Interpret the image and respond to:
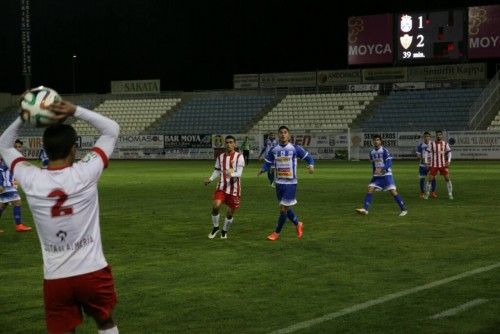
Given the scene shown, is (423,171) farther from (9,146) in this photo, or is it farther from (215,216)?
(9,146)

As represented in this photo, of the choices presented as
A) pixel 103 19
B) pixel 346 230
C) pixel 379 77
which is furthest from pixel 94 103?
pixel 346 230

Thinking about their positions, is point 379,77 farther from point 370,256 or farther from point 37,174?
point 37,174

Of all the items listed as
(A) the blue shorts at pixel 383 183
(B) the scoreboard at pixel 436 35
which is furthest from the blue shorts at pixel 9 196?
(B) the scoreboard at pixel 436 35

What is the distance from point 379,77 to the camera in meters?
58.9

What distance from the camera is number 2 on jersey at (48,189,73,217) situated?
4.93 meters

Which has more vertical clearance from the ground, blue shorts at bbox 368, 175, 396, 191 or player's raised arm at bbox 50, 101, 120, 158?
player's raised arm at bbox 50, 101, 120, 158

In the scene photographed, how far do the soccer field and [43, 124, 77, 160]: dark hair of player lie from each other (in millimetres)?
3132

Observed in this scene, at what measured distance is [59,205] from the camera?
4953mm

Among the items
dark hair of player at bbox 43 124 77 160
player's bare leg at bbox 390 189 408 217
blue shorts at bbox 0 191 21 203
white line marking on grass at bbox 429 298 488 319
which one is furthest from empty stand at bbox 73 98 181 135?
dark hair of player at bbox 43 124 77 160

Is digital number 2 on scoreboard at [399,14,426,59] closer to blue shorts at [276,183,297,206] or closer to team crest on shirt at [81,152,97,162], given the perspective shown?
blue shorts at [276,183,297,206]

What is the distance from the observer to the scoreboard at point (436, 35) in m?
48.7

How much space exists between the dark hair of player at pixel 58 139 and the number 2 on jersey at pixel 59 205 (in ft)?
0.81

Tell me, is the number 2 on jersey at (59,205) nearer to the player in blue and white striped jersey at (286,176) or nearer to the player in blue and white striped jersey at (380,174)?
the player in blue and white striped jersey at (286,176)

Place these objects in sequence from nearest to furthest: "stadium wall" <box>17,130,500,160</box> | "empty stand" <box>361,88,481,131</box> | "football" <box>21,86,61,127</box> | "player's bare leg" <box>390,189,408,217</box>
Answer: "football" <box>21,86,61,127</box>
"player's bare leg" <box>390,189,408,217</box>
"stadium wall" <box>17,130,500,160</box>
"empty stand" <box>361,88,481,131</box>
